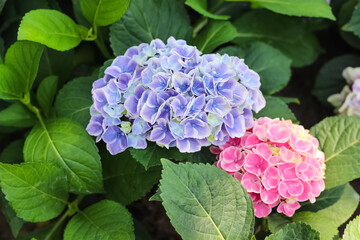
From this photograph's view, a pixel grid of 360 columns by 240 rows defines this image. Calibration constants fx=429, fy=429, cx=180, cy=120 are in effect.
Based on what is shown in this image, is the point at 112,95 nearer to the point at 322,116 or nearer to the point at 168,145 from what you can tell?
the point at 168,145

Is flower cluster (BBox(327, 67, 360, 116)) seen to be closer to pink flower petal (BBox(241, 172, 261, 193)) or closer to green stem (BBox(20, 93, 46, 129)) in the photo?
pink flower petal (BBox(241, 172, 261, 193))

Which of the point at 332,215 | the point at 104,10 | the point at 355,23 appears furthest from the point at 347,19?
the point at 104,10

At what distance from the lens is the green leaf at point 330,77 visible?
201 cm

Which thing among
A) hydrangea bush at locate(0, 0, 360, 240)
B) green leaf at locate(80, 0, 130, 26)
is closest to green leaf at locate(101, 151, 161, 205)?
hydrangea bush at locate(0, 0, 360, 240)

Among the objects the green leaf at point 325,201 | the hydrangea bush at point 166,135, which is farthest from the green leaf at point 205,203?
the green leaf at point 325,201

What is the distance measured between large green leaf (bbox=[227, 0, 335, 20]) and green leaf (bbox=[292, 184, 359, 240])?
63 centimetres

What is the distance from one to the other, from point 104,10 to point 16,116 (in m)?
0.46

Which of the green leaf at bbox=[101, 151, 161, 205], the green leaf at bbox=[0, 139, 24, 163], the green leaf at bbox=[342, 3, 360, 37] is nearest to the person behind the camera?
the green leaf at bbox=[101, 151, 161, 205]

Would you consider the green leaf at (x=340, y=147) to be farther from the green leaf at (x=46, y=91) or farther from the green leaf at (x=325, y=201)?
the green leaf at (x=46, y=91)

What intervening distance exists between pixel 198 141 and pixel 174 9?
59cm

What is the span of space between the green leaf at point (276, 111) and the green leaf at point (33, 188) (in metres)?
0.70

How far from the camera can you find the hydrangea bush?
1133 millimetres

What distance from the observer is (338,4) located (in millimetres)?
1971

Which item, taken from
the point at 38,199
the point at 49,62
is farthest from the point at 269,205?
the point at 49,62
